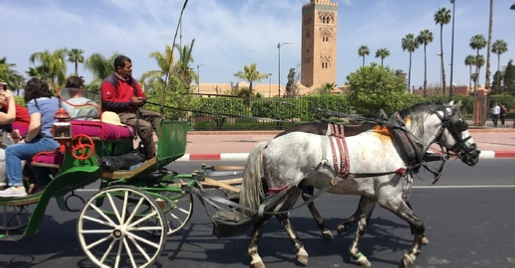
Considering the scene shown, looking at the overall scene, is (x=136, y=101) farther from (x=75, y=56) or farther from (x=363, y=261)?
(x=75, y=56)

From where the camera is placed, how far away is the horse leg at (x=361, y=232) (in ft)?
12.3

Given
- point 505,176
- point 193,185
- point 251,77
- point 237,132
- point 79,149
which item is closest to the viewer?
point 79,149

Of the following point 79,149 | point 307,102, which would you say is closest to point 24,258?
point 79,149

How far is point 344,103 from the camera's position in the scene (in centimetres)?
2373

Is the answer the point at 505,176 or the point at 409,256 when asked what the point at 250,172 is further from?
the point at 505,176

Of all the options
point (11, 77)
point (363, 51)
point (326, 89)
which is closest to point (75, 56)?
point (11, 77)

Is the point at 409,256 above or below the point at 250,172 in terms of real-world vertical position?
below

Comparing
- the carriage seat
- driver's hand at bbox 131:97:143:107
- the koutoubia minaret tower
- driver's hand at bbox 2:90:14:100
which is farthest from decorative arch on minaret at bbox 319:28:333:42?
driver's hand at bbox 2:90:14:100

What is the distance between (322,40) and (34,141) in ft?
296

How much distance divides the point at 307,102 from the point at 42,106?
19.5 meters

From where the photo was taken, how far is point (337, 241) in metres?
4.47

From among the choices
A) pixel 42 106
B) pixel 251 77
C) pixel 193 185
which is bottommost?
pixel 193 185

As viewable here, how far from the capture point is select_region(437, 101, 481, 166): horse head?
395 cm

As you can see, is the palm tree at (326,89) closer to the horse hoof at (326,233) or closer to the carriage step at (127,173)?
the horse hoof at (326,233)
